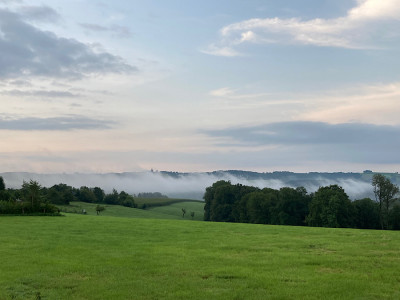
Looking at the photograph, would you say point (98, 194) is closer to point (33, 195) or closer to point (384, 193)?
point (33, 195)

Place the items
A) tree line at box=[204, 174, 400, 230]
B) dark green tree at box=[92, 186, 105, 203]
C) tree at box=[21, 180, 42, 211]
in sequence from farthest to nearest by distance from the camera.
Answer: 1. dark green tree at box=[92, 186, 105, 203]
2. tree line at box=[204, 174, 400, 230]
3. tree at box=[21, 180, 42, 211]

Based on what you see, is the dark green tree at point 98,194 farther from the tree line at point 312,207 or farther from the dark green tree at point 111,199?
the tree line at point 312,207

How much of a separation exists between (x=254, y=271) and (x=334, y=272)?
3.52 meters

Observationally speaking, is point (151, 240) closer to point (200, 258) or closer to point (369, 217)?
point (200, 258)

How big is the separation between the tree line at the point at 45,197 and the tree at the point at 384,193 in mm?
62217

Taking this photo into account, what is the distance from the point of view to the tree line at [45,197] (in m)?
56.5

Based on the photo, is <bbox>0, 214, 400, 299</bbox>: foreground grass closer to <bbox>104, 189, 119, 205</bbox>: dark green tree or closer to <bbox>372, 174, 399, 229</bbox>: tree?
<bbox>372, 174, 399, 229</bbox>: tree

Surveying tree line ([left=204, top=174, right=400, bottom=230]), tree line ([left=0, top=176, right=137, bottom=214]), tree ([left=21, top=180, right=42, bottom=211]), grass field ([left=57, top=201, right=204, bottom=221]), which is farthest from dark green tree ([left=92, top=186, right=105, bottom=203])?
tree ([left=21, top=180, right=42, bottom=211])

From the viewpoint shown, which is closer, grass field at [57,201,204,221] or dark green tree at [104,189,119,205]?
grass field at [57,201,204,221]

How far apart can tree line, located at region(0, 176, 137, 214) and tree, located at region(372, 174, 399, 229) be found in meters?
62.2

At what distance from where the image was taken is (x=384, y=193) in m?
77.1

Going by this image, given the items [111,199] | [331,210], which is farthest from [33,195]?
[111,199]

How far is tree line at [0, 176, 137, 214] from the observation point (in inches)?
2224

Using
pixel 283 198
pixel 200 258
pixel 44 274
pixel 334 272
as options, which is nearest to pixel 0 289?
pixel 44 274
